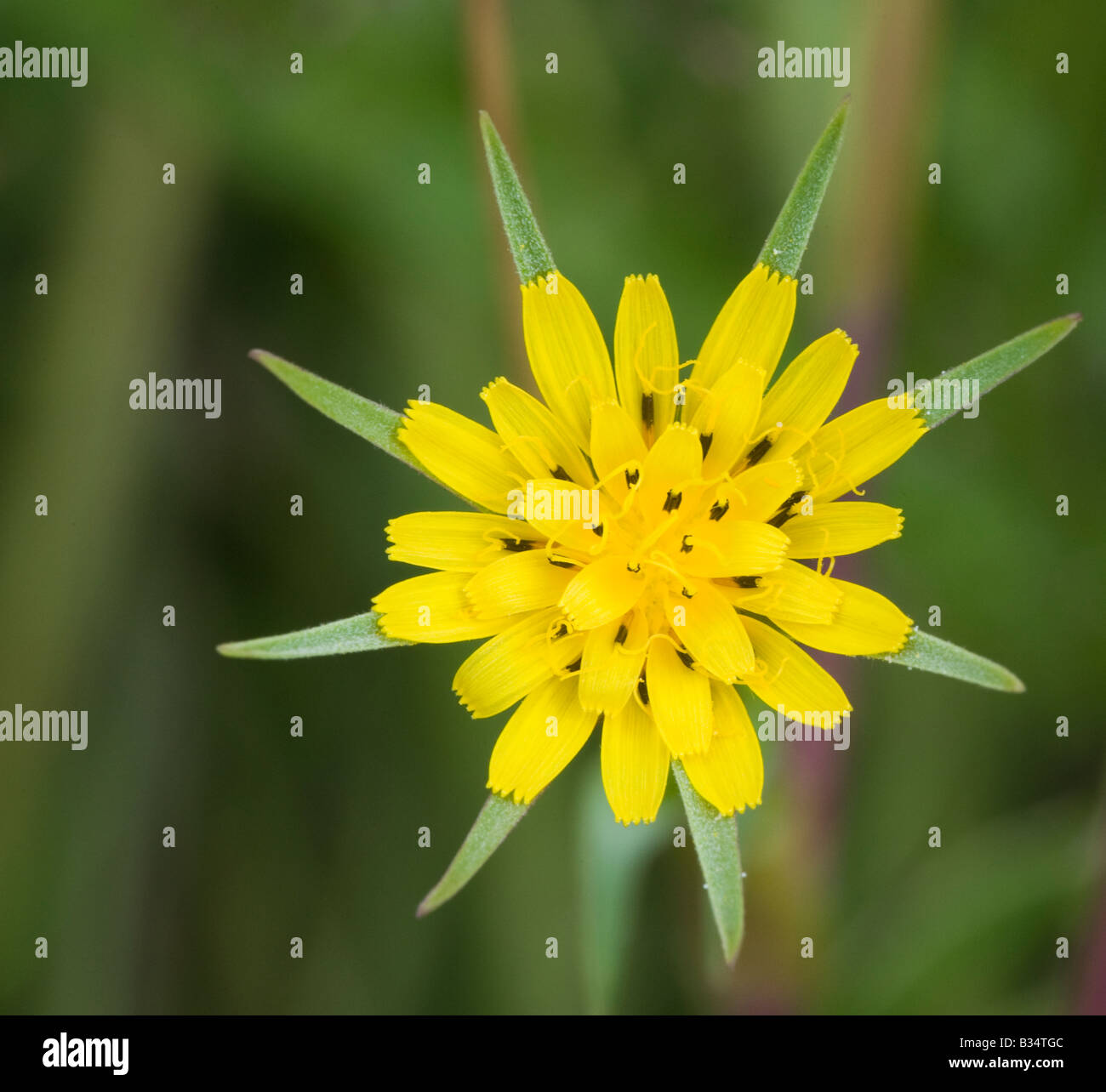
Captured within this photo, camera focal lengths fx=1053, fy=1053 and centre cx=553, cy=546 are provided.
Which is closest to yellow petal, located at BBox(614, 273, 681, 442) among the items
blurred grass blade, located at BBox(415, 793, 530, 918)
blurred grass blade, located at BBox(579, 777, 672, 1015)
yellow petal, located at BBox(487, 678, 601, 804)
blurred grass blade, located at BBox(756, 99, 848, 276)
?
blurred grass blade, located at BBox(756, 99, 848, 276)

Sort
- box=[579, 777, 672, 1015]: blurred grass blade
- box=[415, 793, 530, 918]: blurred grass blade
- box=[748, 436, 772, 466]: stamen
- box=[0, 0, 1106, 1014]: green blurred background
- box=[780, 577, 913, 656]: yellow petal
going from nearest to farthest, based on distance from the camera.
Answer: box=[415, 793, 530, 918]: blurred grass blade → box=[780, 577, 913, 656]: yellow petal → box=[748, 436, 772, 466]: stamen → box=[579, 777, 672, 1015]: blurred grass blade → box=[0, 0, 1106, 1014]: green blurred background

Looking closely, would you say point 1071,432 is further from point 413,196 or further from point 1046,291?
point 413,196

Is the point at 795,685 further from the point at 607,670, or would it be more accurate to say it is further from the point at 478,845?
the point at 478,845

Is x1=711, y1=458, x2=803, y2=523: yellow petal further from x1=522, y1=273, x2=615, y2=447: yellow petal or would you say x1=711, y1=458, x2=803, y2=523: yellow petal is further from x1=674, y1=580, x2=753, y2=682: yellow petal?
x1=522, y1=273, x2=615, y2=447: yellow petal

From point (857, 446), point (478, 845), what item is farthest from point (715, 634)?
point (478, 845)

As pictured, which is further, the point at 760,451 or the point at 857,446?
the point at 760,451
